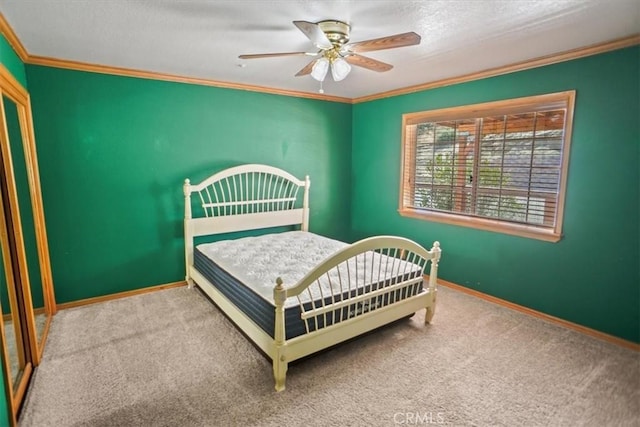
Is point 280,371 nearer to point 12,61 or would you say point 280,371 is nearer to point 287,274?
point 287,274

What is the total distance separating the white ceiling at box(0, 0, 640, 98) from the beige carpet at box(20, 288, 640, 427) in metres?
2.34

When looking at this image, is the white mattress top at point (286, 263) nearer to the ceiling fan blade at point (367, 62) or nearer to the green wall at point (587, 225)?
the green wall at point (587, 225)

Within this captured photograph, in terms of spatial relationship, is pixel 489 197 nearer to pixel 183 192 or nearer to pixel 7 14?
pixel 183 192

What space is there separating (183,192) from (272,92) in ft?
5.49

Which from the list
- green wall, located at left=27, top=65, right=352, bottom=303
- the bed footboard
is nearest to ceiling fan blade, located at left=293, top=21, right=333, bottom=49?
the bed footboard

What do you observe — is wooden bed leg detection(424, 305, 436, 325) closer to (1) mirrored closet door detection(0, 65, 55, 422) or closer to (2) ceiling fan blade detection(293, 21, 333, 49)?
(2) ceiling fan blade detection(293, 21, 333, 49)

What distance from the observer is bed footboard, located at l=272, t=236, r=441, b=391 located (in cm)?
214

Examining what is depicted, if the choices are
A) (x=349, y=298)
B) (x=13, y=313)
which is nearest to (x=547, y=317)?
(x=349, y=298)

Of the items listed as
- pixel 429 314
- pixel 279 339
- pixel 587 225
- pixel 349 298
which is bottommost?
pixel 429 314

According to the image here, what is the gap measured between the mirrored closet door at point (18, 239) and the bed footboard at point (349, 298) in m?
1.45

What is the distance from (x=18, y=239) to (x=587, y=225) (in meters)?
4.33

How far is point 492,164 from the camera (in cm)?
347

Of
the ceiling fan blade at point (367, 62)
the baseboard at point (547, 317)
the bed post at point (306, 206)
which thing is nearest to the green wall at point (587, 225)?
the baseboard at point (547, 317)

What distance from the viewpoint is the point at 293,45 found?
103 inches
